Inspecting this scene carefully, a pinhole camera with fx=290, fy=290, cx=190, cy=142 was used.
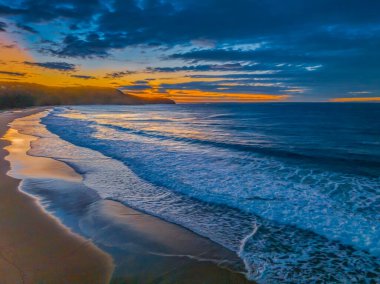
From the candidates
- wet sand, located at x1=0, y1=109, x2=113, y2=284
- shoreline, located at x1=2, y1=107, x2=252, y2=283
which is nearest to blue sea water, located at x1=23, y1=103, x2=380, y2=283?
shoreline, located at x1=2, y1=107, x2=252, y2=283

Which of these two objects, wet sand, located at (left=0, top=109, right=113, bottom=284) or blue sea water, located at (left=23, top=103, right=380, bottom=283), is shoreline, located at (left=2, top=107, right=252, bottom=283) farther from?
blue sea water, located at (left=23, top=103, right=380, bottom=283)

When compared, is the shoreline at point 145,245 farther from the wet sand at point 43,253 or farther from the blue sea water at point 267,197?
the blue sea water at point 267,197

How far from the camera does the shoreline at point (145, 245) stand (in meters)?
5.12

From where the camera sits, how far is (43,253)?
18.6 ft

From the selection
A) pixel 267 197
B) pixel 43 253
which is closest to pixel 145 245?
pixel 43 253

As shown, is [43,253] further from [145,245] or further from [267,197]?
[267,197]

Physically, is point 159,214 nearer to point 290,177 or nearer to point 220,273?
point 220,273

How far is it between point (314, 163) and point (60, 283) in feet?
44.6

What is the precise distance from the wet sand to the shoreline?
0.87ft

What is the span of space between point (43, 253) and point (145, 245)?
→ 2004 mm

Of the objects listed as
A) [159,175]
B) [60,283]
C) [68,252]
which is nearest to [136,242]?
[68,252]

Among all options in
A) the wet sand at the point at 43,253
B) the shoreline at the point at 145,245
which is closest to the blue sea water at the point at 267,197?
the shoreline at the point at 145,245

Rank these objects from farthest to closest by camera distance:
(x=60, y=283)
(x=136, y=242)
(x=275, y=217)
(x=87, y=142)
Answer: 1. (x=87, y=142)
2. (x=275, y=217)
3. (x=136, y=242)
4. (x=60, y=283)

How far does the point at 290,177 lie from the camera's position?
Answer: 12.3m
